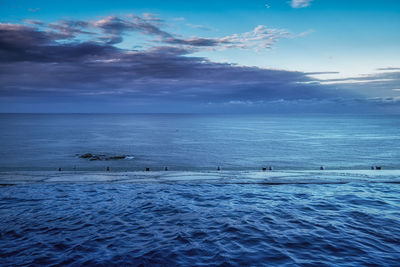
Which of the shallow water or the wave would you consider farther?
the wave

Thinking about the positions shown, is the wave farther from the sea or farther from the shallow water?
the shallow water

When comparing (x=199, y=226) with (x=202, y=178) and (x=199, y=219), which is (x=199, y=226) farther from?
(x=202, y=178)

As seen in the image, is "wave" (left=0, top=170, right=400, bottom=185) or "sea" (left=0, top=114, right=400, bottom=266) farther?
"wave" (left=0, top=170, right=400, bottom=185)

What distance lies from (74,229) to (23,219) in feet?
10.7

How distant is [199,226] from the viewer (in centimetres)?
1256

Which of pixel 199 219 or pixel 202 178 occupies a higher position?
pixel 202 178

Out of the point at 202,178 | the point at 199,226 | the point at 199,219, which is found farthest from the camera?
the point at 202,178

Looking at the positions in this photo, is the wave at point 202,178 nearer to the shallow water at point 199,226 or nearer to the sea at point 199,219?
the sea at point 199,219

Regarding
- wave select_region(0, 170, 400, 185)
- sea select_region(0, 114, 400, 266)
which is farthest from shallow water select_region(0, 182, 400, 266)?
wave select_region(0, 170, 400, 185)

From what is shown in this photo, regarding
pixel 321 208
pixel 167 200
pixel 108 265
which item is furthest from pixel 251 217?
pixel 108 265

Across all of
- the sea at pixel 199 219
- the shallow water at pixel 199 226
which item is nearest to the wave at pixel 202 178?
the sea at pixel 199 219

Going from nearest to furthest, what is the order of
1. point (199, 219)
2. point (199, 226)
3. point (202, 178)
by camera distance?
point (199, 226) → point (199, 219) → point (202, 178)

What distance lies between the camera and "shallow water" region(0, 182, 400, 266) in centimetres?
977

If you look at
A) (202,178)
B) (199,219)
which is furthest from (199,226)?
(202,178)
